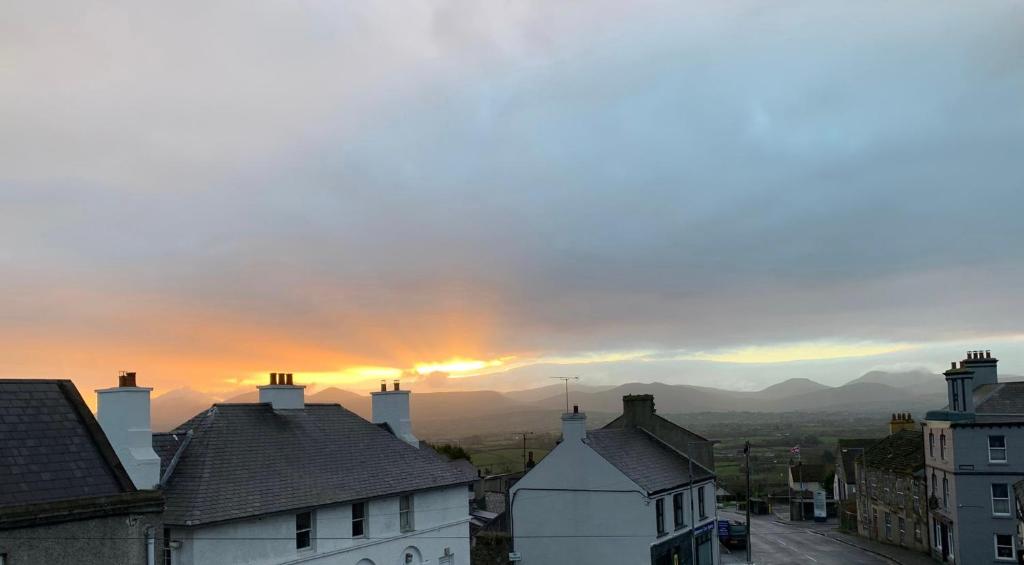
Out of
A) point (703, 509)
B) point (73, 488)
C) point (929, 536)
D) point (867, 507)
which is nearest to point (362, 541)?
point (73, 488)

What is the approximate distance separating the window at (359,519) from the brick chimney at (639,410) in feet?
81.3

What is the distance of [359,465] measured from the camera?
31.0 m

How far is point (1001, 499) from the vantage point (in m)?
43.2

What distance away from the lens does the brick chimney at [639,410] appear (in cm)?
4934

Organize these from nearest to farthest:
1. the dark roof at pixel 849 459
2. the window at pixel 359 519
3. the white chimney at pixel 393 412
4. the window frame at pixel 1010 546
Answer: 1. the window at pixel 359 519
2. the white chimney at pixel 393 412
3. the window frame at pixel 1010 546
4. the dark roof at pixel 849 459

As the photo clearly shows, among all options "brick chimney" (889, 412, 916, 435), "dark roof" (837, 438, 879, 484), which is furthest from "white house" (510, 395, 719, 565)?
"dark roof" (837, 438, 879, 484)

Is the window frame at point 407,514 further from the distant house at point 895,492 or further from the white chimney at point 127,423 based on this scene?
the distant house at point 895,492

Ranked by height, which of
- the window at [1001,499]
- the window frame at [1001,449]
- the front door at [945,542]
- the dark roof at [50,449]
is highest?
the dark roof at [50,449]

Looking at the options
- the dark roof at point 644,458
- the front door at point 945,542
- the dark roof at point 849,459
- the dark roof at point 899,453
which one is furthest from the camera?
the dark roof at point 849,459

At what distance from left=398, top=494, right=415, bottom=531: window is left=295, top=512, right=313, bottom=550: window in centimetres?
497

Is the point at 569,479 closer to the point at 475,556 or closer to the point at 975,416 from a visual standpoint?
the point at 475,556

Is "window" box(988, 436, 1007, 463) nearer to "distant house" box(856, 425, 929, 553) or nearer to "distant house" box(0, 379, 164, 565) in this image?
"distant house" box(856, 425, 929, 553)

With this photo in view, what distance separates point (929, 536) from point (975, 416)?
419 inches

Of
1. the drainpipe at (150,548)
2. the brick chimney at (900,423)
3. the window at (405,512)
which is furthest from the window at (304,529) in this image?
the brick chimney at (900,423)
